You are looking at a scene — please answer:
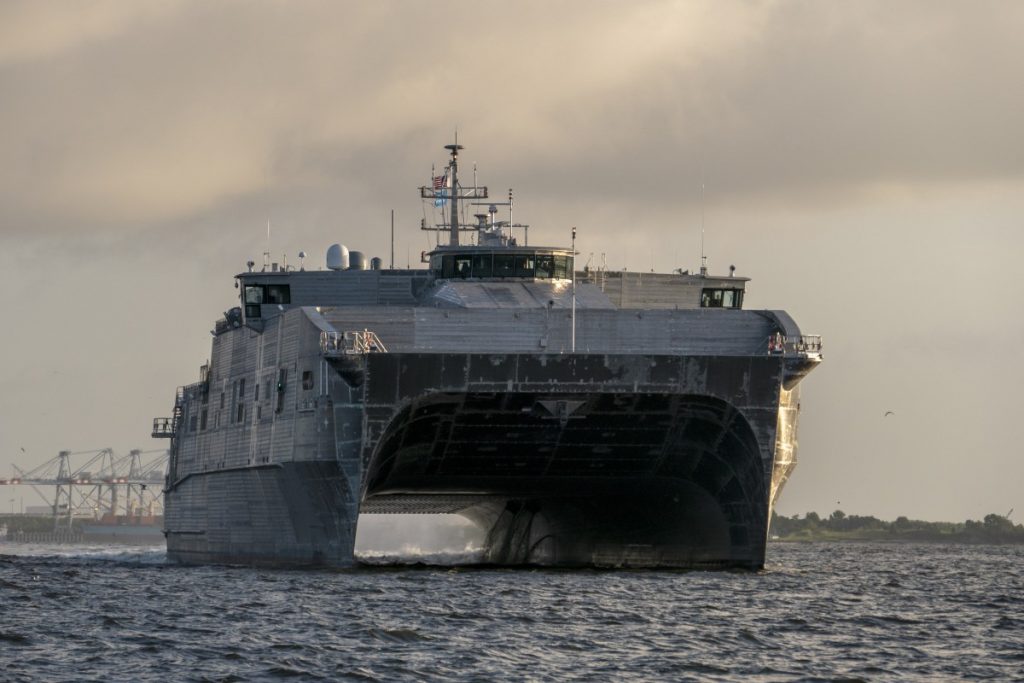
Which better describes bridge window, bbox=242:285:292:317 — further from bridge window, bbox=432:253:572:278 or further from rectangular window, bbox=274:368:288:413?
rectangular window, bbox=274:368:288:413

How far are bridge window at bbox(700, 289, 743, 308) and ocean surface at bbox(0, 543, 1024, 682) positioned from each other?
39.8ft

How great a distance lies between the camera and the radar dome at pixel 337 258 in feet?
231

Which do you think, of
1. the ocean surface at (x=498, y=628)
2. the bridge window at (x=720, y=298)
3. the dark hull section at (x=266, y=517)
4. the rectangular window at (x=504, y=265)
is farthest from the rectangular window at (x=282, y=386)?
the bridge window at (x=720, y=298)

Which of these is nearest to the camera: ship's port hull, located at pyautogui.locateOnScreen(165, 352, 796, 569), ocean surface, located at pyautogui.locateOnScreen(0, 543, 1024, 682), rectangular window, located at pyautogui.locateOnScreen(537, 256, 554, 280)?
ocean surface, located at pyautogui.locateOnScreen(0, 543, 1024, 682)

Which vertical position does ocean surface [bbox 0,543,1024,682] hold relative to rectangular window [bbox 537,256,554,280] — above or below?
below

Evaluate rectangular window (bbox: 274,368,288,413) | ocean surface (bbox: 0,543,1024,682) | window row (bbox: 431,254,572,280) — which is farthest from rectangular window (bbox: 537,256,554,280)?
ocean surface (bbox: 0,543,1024,682)

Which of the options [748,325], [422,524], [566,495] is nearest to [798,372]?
[748,325]

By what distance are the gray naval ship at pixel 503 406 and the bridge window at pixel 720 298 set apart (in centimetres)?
8

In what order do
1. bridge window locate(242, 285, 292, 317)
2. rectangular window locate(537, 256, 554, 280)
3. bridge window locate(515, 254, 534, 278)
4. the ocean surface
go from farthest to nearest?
bridge window locate(242, 285, 292, 317)
rectangular window locate(537, 256, 554, 280)
bridge window locate(515, 254, 534, 278)
the ocean surface

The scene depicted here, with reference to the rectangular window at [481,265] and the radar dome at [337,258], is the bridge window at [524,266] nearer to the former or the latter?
the rectangular window at [481,265]

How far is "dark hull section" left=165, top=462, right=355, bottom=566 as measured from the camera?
57.8 metres

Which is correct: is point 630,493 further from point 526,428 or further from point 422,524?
point 422,524

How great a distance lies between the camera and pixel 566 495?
224ft


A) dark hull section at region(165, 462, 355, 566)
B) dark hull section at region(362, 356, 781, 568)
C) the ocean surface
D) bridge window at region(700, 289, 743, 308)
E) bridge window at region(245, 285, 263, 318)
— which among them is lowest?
the ocean surface
